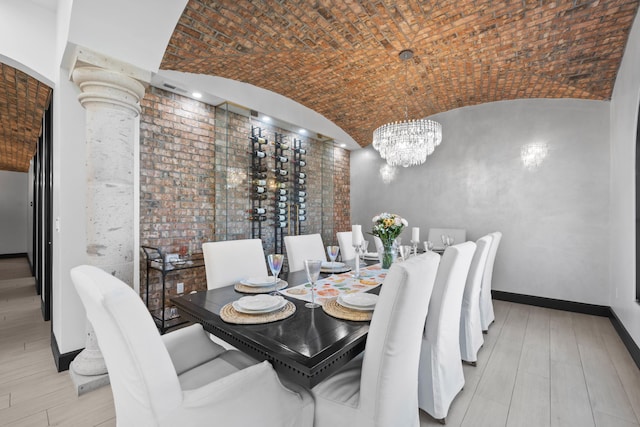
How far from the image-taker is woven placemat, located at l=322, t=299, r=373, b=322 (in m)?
1.31

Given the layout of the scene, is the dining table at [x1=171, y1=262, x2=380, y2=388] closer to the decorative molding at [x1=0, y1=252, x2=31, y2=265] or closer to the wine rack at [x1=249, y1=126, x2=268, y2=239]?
the wine rack at [x1=249, y1=126, x2=268, y2=239]

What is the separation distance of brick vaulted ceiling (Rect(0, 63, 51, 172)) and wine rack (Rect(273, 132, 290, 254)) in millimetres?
2451

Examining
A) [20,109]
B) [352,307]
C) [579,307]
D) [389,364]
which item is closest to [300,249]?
[352,307]

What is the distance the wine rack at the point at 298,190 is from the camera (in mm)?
4434

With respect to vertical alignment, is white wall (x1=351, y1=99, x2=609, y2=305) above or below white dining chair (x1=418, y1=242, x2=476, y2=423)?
above

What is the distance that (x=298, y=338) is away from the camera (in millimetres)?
1130

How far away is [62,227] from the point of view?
2.14m

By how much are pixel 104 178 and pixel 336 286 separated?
1790 millimetres

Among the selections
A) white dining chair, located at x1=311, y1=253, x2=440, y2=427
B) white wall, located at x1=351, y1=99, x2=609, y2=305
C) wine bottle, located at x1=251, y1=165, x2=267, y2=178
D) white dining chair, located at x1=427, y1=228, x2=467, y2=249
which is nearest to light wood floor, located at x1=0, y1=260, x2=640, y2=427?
white dining chair, located at x1=311, y1=253, x2=440, y2=427

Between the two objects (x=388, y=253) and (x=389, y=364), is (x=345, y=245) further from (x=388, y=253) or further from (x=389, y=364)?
(x=389, y=364)

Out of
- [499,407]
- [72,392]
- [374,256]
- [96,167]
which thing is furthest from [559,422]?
[96,167]

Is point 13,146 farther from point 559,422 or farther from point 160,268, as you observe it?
point 559,422

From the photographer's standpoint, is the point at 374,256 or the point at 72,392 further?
the point at 374,256

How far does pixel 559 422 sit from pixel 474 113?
3.86m
